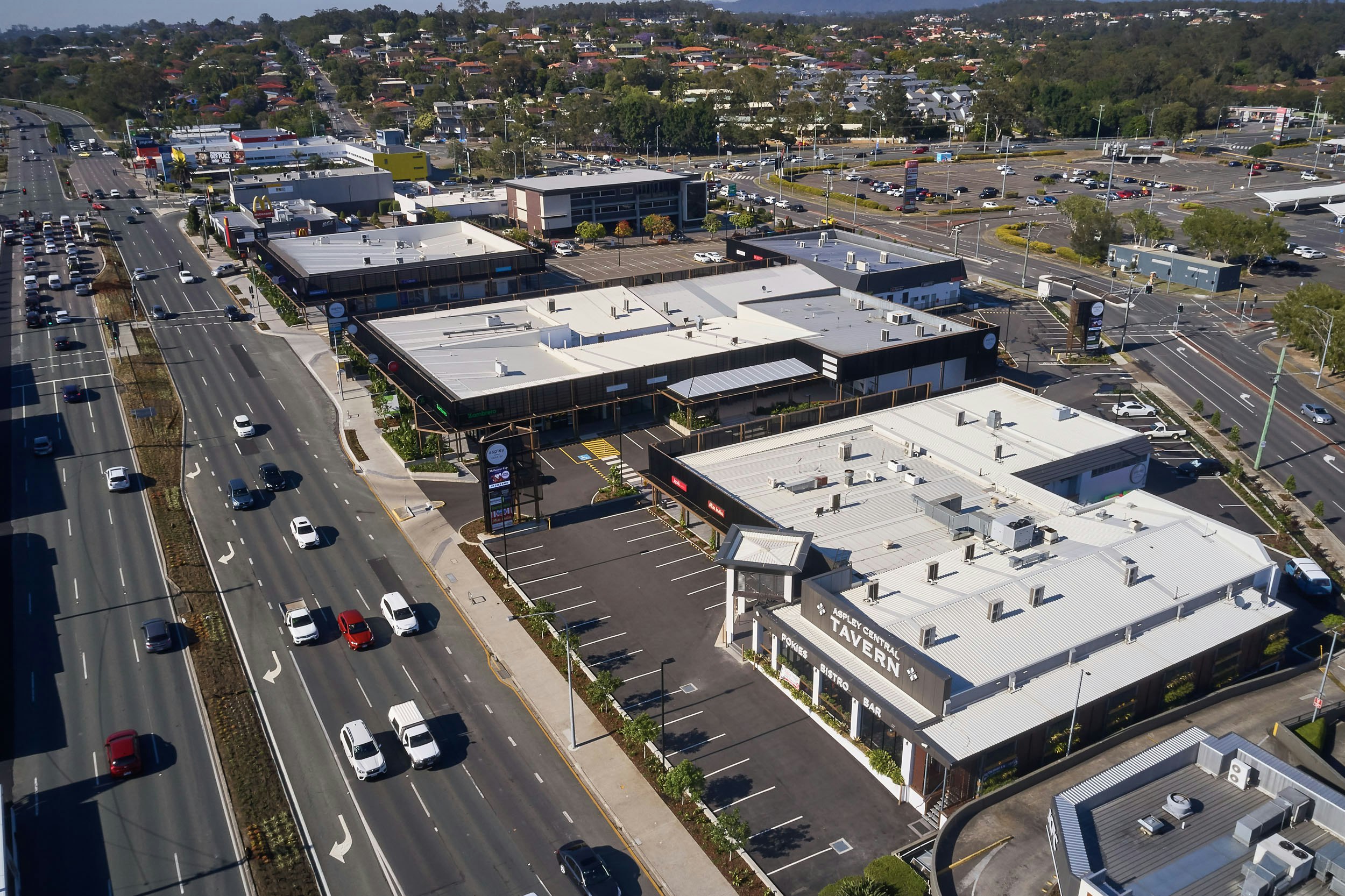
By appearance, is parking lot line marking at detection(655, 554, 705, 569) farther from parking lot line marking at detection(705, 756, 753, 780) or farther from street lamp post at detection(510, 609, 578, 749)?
parking lot line marking at detection(705, 756, 753, 780)

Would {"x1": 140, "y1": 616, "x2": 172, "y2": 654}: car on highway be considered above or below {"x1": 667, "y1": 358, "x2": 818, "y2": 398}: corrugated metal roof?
below

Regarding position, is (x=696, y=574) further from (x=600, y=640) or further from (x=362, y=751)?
(x=362, y=751)

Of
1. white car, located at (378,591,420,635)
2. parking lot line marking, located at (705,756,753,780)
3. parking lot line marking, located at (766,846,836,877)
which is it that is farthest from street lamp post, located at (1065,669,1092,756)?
white car, located at (378,591,420,635)

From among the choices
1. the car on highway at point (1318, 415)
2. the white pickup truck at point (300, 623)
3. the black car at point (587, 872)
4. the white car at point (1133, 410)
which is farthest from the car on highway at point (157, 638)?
the car on highway at point (1318, 415)

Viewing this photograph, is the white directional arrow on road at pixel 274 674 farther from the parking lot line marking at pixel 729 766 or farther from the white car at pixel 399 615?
the parking lot line marking at pixel 729 766

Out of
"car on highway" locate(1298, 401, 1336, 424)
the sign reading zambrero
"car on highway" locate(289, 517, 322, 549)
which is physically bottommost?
"car on highway" locate(289, 517, 322, 549)

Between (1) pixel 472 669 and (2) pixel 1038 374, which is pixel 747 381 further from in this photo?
(1) pixel 472 669

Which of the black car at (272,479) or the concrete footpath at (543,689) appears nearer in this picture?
the concrete footpath at (543,689)
